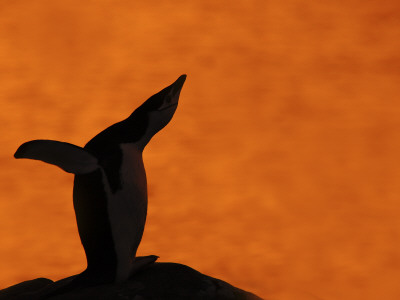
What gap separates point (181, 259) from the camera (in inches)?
125

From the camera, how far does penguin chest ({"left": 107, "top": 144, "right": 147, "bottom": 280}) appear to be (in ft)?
6.07

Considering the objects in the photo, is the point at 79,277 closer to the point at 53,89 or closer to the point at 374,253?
the point at 374,253

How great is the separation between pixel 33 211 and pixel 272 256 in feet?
3.50

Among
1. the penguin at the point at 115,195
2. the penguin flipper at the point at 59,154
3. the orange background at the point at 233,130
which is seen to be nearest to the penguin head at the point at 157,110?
the penguin at the point at 115,195

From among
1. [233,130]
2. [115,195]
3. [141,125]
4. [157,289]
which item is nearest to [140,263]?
[157,289]

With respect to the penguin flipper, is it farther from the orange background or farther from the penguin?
the orange background

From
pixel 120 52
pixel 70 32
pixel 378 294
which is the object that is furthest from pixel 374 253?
pixel 70 32

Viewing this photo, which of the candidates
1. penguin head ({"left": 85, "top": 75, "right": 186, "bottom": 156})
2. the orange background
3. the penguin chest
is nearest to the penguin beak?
penguin head ({"left": 85, "top": 75, "right": 186, "bottom": 156})

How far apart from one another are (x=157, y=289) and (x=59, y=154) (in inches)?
17.1

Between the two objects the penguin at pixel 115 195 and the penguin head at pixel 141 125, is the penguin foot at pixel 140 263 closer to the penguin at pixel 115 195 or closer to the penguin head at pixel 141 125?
the penguin at pixel 115 195

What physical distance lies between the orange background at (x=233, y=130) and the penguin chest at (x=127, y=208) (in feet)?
4.24

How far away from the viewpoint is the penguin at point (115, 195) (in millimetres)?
1843

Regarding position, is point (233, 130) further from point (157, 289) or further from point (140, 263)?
point (157, 289)

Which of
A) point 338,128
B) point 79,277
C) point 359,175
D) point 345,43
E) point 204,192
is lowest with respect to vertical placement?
point 79,277
